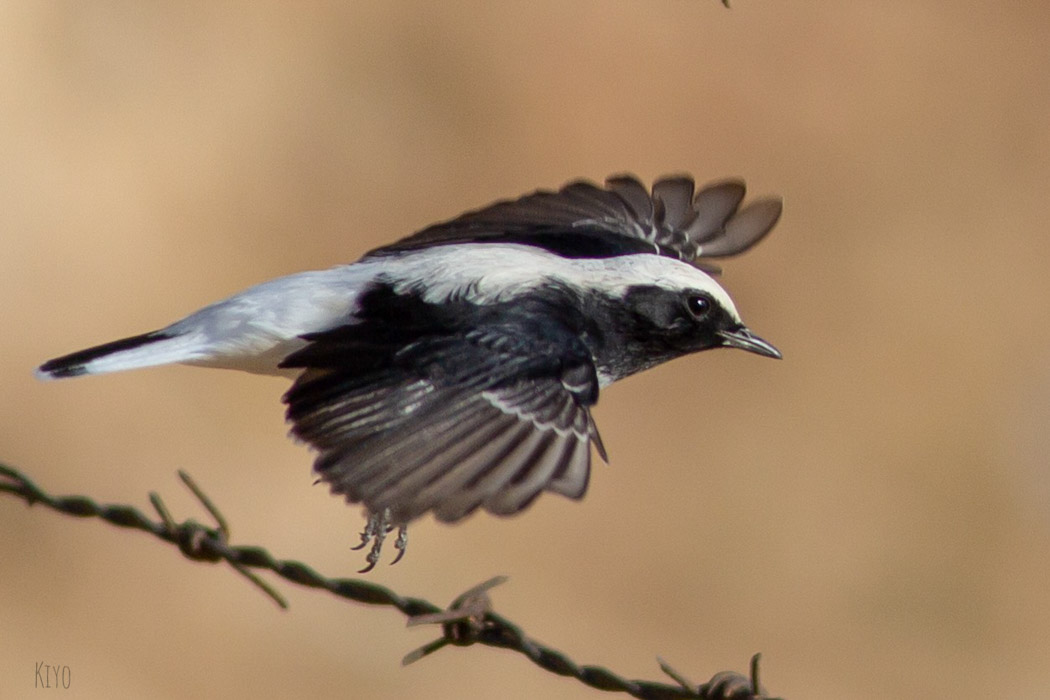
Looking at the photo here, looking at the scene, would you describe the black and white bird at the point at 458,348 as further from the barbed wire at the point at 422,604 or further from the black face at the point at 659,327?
the barbed wire at the point at 422,604

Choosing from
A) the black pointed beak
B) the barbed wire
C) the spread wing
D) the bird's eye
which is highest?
the bird's eye

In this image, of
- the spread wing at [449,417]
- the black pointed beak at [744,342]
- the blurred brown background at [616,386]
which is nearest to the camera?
the spread wing at [449,417]

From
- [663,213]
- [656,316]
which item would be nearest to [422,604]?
[656,316]

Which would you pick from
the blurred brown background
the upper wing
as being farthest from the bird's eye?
the blurred brown background

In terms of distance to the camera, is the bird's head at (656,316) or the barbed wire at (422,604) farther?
the bird's head at (656,316)

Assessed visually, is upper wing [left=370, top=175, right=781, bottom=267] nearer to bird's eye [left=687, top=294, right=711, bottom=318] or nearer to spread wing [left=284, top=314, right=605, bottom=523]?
bird's eye [left=687, top=294, right=711, bottom=318]

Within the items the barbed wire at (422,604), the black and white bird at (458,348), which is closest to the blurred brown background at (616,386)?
the black and white bird at (458,348)

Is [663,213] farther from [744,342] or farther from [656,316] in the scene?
[656,316]
